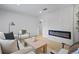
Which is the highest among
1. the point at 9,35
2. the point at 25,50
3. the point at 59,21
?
the point at 59,21

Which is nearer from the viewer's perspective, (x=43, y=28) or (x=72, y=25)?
(x=72, y=25)

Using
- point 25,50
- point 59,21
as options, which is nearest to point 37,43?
point 25,50

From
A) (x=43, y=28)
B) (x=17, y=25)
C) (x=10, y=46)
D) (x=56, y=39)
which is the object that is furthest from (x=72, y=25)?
(x=10, y=46)

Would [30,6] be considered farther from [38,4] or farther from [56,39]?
[56,39]

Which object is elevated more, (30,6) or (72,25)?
(30,6)

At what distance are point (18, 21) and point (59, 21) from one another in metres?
0.57

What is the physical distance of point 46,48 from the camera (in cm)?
156

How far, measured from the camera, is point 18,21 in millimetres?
1551

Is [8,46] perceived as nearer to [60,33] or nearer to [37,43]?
[37,43]

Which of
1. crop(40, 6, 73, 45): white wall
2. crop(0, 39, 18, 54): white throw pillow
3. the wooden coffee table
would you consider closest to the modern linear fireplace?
crop(40, 6, 73, 45): white wall

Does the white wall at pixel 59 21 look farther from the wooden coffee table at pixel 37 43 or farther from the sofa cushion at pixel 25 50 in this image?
the sofa cushion at pixel 25 50

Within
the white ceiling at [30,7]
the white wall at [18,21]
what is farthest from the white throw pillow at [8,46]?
the white ceiling at [30,7]
